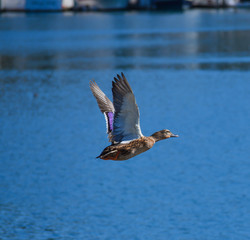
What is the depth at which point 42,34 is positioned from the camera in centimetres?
12681

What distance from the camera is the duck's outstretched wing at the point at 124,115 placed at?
9.83 meters

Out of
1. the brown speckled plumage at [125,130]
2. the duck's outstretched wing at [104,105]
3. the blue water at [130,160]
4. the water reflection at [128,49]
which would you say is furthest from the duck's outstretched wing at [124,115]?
the water reflection at [128,49]

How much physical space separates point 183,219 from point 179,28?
102935 mm

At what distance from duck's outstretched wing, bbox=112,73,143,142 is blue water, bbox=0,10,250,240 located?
2310 cm

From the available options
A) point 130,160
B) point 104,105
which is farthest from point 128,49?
point 104,105

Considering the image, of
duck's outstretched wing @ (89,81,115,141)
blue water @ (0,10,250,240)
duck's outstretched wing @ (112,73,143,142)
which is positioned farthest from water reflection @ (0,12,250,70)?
duck's outstretched wing @ (112,73,143,142)

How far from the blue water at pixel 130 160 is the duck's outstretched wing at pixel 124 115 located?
909 inches

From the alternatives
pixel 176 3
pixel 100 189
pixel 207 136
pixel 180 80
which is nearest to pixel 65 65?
pixel 180 80

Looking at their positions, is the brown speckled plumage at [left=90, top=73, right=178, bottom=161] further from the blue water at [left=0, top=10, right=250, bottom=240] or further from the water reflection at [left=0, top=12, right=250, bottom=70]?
the water reflection at [left=0, top=12, right=250, bottom=70]

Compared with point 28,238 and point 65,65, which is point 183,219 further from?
point 65,65

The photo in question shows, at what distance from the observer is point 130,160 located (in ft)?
145

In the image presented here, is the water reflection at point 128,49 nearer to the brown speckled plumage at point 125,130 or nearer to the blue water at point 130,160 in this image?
the blue water at point 130,160

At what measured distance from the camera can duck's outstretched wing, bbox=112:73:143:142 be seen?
32.2 ft

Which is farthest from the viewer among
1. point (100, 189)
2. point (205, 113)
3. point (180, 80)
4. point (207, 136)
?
point (180, 80)
